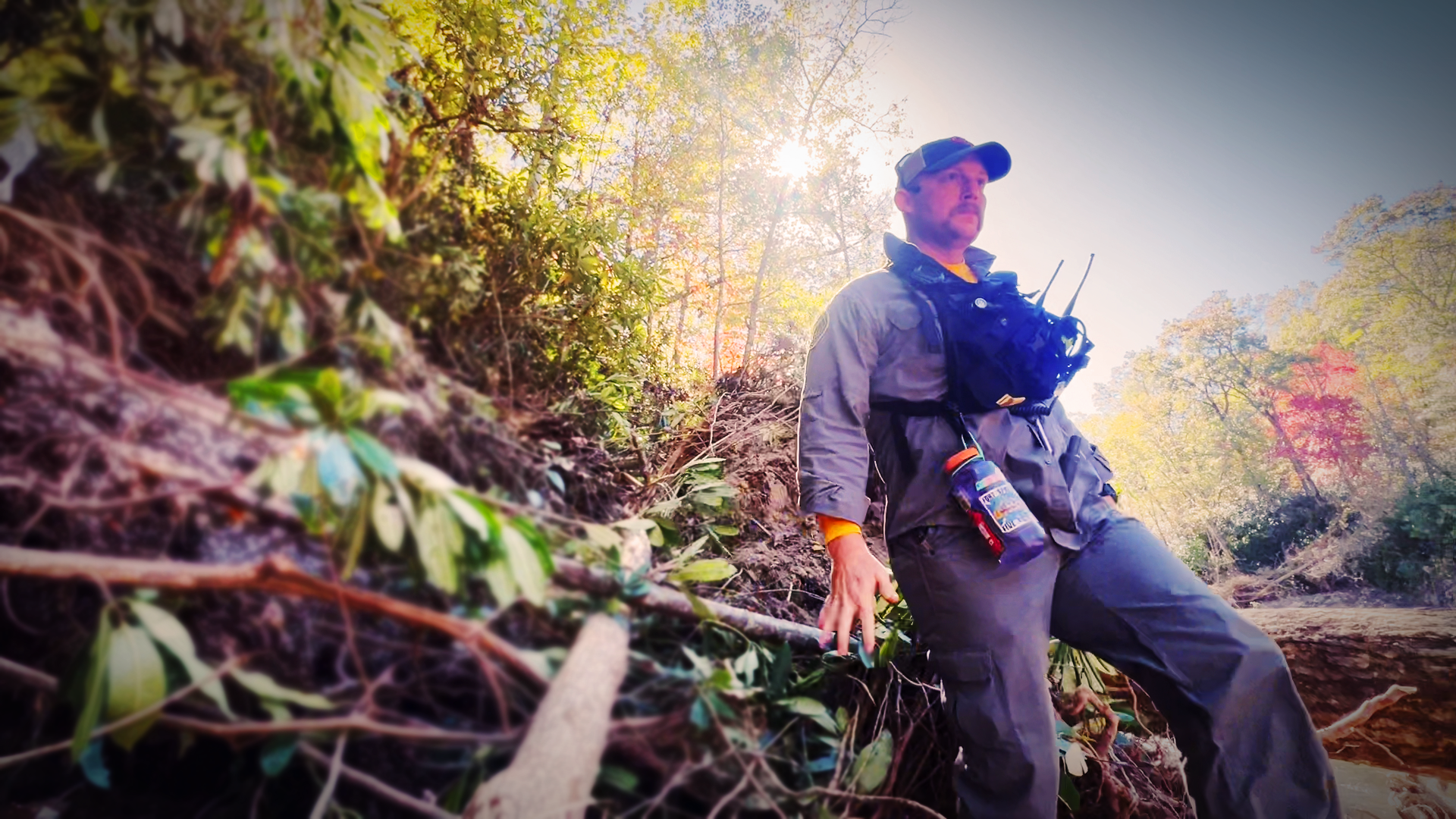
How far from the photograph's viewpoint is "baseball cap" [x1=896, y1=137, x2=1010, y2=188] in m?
1.85

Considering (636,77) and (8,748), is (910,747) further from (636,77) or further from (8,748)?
(636,77)

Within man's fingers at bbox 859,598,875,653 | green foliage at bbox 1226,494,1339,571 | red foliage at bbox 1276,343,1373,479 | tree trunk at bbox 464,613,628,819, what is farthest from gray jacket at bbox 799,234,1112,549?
red foliage at bbox 1276,343,1373,479

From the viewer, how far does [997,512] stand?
1.33 m

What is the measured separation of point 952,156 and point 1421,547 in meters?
18.2

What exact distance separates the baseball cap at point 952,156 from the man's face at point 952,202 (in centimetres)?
2

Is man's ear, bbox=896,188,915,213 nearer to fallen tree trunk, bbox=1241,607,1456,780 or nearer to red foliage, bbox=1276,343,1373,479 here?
fallen tree trunk, bbox=1241,607,1456,780

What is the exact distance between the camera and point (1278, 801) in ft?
3.96

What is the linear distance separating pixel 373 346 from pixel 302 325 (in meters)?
0.10

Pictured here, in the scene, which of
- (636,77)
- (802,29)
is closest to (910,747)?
(636,77)

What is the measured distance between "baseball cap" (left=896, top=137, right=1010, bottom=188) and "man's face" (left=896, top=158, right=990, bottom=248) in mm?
21

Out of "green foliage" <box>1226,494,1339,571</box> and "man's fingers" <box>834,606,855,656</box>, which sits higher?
"man's fingers" <box>834,606,855,656</box>

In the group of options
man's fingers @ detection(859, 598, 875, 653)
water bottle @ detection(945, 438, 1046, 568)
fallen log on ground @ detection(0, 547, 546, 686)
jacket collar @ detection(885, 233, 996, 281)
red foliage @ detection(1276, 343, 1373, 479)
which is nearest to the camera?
fallen log on ground @ detection(0, 547, 546, 686)

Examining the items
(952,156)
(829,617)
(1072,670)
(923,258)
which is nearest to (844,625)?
(829,617)

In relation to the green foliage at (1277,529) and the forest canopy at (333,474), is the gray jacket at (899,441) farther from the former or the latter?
the green foliage at (1277,529)
